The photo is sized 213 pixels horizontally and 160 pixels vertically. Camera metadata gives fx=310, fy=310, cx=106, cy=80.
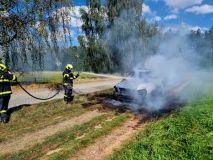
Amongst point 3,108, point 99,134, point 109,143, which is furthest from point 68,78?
point 109,143

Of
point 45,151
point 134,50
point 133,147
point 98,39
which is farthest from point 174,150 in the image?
point 98,39

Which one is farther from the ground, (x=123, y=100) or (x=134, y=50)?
(x=134, y=50)

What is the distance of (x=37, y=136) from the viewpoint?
10453 mm

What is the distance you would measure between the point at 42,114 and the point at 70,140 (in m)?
4.24

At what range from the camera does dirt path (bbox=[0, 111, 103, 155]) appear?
31.1 ft

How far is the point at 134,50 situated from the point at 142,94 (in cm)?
2977

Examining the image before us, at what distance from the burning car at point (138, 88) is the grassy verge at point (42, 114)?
1258 mm

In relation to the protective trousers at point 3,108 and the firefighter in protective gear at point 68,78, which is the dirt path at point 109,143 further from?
the firefighter in protective gear at point 68,78

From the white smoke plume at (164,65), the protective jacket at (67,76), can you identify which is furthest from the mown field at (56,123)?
the white smoke plume at (164,65)

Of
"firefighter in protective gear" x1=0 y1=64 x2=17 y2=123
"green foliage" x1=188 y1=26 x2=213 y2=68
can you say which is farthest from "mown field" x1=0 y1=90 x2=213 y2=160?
"green foliage" x1=188 y1=26 x2=213 y2=68

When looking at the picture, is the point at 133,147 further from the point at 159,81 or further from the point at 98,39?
the point at 98,39

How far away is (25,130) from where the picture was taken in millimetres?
11133

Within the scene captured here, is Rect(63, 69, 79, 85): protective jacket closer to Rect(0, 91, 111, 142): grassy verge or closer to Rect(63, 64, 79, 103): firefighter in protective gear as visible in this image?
Rect(63, 64, 79, 103): firefighter in protective gear

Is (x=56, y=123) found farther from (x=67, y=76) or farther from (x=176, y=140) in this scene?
(x=176, y=140)
